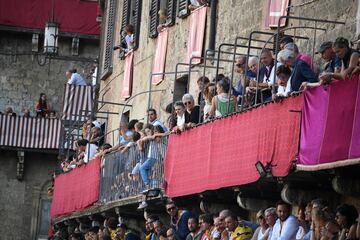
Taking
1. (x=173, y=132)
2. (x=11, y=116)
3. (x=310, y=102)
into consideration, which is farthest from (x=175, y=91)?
(x=11, y=116)

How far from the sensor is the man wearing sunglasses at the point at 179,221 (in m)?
23.9

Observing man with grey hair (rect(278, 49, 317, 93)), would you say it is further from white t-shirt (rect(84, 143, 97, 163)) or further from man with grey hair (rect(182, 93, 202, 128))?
white t-shirt (rect(84, 143, 97, 163))

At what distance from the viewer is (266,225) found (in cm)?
1983

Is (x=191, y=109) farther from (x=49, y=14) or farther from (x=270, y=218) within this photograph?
(x=49, y=14)

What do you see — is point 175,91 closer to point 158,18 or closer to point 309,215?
point 158,18

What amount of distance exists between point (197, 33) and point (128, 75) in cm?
874

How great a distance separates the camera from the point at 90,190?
33.8 m

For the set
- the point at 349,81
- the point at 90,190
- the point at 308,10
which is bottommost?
the point at 90,190

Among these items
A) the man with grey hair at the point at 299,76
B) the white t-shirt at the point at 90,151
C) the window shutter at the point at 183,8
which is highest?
the window shutter at the point at 183,8

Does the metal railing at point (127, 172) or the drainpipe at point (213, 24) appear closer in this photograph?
the metal railing at point (127, 172)

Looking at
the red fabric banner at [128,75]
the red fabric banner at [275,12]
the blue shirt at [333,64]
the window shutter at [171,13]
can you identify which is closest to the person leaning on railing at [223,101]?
the red fabric banner at [275,12]

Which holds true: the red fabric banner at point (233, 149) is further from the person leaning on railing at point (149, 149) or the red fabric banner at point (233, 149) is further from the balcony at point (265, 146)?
the person leaning on railing at point (149, 149)

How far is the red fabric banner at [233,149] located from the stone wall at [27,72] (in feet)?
107

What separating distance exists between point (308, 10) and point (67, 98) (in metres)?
22.4
